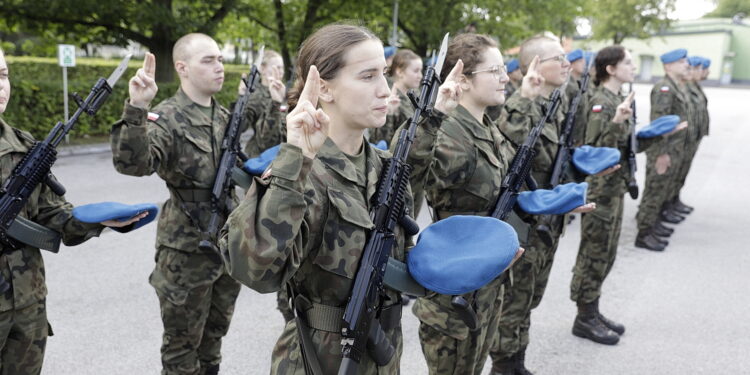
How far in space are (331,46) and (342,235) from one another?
0.56m

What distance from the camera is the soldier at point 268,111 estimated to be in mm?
4990

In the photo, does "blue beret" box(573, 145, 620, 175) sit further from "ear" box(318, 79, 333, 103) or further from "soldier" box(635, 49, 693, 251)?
"soldier" box(635, 49, 693, 251)

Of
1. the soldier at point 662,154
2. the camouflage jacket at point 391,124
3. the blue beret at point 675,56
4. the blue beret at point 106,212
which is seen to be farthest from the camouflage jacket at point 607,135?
the blue beret at point 106,212

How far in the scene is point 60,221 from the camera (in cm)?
252

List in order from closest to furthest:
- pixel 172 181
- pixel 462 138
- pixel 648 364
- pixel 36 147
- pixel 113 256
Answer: pixel 36 147
pixel 462 138
pixel 172 181
pixel 648 364
pixel 113 256

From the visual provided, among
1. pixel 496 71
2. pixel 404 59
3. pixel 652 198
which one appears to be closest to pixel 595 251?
pixel 496 71

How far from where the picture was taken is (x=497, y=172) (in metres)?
2.95

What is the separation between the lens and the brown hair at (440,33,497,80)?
2.91m

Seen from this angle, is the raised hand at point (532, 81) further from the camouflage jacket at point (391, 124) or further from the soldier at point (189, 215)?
the camouflage jacket at point (391, 124)

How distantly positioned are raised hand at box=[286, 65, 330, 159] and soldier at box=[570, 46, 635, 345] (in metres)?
3.32

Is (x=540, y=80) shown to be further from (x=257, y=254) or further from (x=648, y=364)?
(x=257, y=254)

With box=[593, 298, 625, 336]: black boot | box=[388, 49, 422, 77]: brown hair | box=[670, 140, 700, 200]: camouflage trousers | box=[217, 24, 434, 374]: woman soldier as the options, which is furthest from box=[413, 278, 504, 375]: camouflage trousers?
box=[670, 140, 700, 200]: camouflage trousers

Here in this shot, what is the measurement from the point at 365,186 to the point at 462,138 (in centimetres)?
106

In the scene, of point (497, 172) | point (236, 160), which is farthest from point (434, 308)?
point (236, 160)
